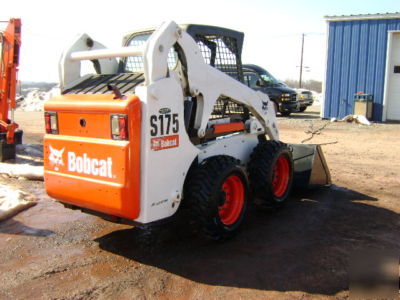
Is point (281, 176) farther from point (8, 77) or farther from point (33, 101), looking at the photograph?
point (33, 101)

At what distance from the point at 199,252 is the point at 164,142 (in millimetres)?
1216

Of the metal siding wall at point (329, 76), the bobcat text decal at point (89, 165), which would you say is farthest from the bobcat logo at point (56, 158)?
the metal siding wall at point (329, 76)

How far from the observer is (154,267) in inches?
154

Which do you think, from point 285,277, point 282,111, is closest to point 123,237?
point 285,277

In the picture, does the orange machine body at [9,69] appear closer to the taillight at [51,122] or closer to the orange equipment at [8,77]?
the orange equipment at [8,77]

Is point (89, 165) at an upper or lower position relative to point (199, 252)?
upper

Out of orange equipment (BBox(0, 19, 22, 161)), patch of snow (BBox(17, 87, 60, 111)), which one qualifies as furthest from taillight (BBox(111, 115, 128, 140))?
patch of snow (BBox(17, 87, 60, 111))

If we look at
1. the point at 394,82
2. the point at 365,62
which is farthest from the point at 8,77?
the point at 394,82

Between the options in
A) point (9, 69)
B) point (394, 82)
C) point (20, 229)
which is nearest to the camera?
point (20, 229)

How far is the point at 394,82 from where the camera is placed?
15.5 metres

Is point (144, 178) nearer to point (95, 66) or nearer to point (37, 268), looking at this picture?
point (37, 268)

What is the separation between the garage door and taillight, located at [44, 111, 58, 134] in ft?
46.2

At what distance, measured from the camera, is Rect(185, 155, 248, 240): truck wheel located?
13.3ft

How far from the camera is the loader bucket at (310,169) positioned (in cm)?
626
